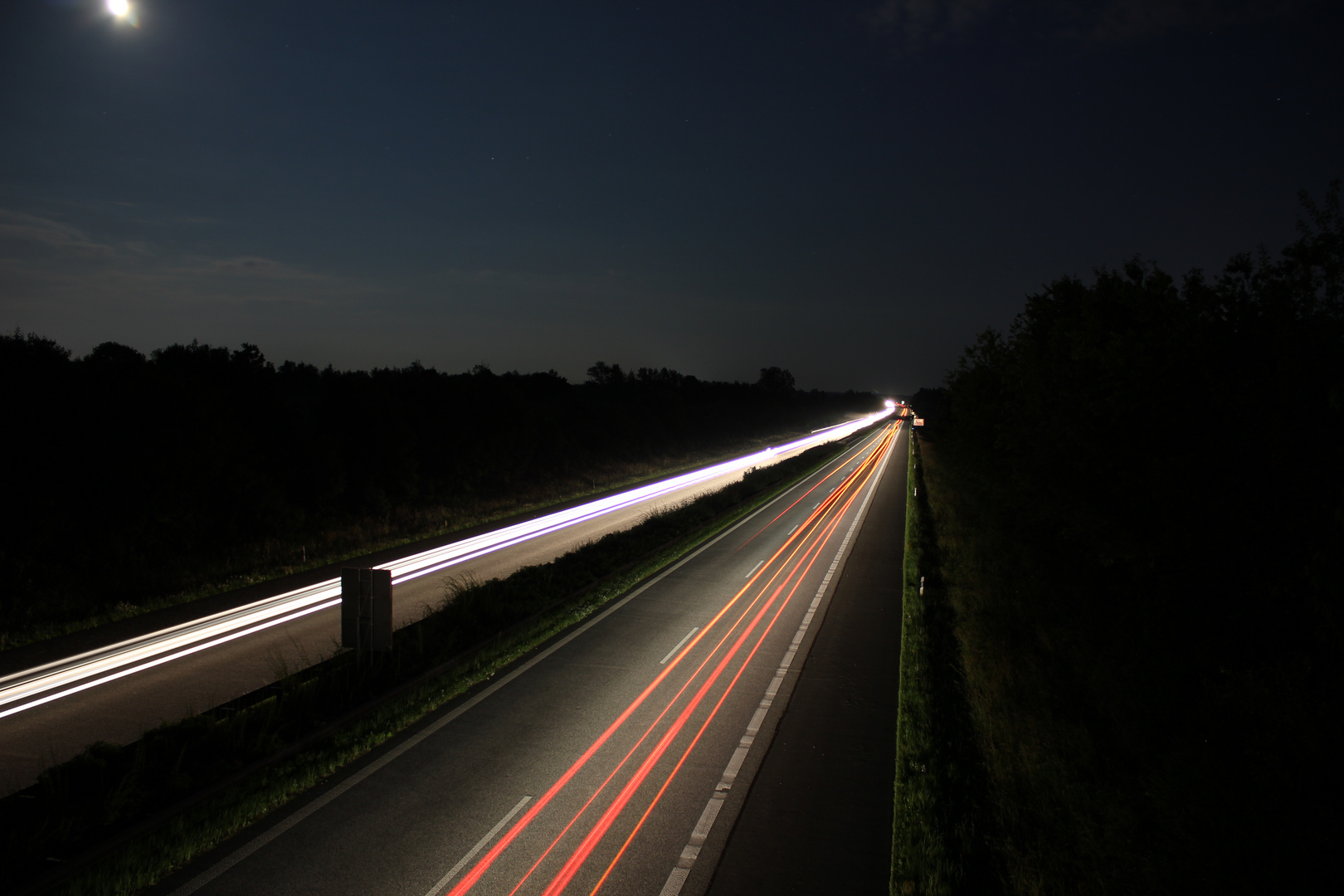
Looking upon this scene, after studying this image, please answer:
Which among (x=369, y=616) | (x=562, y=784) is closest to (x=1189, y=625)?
(x=562, y=784)

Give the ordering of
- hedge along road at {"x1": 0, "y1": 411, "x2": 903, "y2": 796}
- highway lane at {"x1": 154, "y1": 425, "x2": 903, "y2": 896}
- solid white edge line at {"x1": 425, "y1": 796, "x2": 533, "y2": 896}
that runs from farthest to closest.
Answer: hedge along road at {"x1": 0, "y1": 411, "x2": 903, "y2": 796} → highway lane at {"x1": 154, "y1": 425, "x2": 903, "y2": 896} → solid white edge line at {"x1": 425, "y1": 796, "x2": 533, "y2": 896}

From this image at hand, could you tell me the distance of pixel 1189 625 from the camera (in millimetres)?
10484

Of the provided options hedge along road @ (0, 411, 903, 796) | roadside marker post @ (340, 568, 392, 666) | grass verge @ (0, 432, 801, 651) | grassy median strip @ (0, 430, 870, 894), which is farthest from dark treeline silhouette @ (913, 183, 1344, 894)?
grass verge @ (0, 432, 801, 651)

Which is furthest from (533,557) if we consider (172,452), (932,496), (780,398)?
(780,398)

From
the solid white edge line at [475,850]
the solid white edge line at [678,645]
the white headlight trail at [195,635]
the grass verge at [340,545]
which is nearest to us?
the solid white edge line at [475,850]

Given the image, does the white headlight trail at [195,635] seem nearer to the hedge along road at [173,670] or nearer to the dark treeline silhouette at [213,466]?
the hedge along road at [173,670]

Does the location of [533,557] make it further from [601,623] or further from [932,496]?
[932,496]

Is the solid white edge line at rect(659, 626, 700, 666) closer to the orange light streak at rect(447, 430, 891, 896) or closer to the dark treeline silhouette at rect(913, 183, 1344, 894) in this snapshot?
the orange light streak at rect(447, 430, 891, 896)

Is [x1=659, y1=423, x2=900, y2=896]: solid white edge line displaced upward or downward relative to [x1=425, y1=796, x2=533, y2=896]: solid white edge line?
downward

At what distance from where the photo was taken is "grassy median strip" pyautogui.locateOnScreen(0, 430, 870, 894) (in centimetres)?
647

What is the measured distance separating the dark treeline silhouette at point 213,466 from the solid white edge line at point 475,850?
13.3 meters

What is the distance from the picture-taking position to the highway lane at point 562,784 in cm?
664

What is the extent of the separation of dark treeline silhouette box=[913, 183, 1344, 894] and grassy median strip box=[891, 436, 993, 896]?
314 mm

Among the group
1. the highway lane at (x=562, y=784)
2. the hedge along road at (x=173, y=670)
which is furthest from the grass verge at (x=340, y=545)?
the highway lane at (x=562, y=784)
